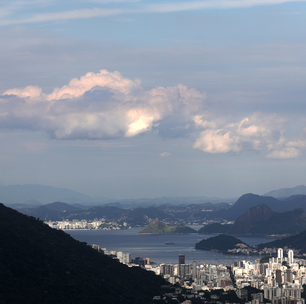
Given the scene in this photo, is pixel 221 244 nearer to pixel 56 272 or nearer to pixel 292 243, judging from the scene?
pixel 292 243

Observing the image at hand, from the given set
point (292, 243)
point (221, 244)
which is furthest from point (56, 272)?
point (221, 244)

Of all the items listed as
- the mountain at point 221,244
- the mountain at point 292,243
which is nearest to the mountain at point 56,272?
the mountain at point 292,243

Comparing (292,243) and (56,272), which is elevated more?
(292,243)

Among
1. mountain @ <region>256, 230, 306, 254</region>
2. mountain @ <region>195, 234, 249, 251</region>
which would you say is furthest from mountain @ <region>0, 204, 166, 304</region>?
mountain @ <region>195, 234, 249, 251</region>

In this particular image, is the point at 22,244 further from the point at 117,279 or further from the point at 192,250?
the point at 192,250

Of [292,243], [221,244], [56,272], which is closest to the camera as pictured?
[56,272]

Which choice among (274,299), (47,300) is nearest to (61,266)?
(47,300)

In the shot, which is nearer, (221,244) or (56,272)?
(56,272)

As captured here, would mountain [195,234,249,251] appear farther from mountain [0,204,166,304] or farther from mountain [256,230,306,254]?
mountain [0,204,166,304]

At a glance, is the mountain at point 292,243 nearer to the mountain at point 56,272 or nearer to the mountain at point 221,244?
the mountain at point 221,244
